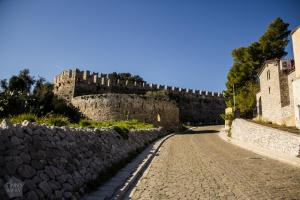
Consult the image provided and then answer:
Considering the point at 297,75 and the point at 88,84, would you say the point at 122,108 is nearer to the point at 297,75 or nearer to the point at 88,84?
the point at 88,84

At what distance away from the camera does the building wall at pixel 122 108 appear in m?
34.4

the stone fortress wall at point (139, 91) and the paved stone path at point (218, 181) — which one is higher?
the stone fortress wall at point (139, 91)

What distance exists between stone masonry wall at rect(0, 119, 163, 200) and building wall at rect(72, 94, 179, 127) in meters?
25.4

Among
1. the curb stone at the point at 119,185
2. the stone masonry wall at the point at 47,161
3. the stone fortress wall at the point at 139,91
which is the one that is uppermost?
the stone fortress wall at the point at 139,91

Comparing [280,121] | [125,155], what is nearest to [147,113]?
[280,121]

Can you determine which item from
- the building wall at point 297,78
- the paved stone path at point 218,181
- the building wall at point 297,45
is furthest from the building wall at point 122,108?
the paved stone path at point 218,181

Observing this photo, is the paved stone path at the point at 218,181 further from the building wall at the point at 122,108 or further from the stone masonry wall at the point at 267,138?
the building wall at the point at 122,108

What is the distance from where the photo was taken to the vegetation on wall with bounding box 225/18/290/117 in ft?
110

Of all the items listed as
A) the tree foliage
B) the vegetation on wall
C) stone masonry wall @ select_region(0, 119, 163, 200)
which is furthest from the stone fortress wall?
stone masonry wall @ select_region(0, 119, 163, 200)

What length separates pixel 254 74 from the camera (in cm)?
3600

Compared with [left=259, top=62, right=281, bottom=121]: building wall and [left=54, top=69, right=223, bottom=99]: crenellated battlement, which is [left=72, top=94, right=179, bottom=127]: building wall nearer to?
[left=54, top=69, right=223, bottom=99]: crenellated battlement

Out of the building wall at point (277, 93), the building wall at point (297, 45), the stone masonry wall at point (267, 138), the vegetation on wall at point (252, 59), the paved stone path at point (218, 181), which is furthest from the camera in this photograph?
the vegetation on wall at point (252, 59)

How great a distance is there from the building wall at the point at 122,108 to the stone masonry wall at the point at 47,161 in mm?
25385

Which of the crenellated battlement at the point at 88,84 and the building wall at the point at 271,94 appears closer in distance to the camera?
the building wall at the point at 271,94
